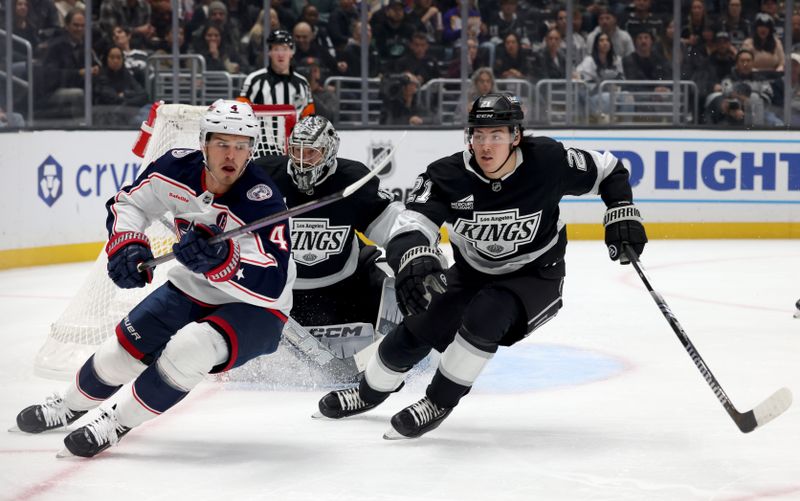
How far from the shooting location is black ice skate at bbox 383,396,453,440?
3.11m

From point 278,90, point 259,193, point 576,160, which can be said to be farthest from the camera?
point 278,90

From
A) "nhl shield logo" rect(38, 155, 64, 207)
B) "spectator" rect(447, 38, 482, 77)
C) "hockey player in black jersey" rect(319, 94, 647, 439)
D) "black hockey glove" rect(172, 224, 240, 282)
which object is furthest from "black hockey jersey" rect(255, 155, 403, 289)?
"spectator" rect(447, 38, 482, 77)

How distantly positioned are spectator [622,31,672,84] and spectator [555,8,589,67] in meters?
0.34

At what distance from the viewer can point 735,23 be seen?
8.69 metres

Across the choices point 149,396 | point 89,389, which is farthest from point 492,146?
point 89,389

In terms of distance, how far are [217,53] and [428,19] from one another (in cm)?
151

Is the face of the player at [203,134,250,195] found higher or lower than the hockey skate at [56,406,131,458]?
higher

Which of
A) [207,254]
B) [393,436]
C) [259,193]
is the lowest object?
[393,436]

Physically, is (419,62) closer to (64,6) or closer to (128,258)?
(64,6)

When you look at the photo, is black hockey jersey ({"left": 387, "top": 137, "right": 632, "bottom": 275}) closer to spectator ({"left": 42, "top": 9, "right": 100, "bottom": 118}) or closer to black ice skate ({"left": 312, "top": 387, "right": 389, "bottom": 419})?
black ice skate ({"left": 312, "top": 387, "right": 389, "bottom": 419})

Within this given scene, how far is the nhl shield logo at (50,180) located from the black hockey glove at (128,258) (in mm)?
4130

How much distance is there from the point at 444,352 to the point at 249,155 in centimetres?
70

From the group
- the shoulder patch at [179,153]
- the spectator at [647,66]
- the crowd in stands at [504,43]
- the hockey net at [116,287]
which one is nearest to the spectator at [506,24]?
the crowd in stands at [504,43]

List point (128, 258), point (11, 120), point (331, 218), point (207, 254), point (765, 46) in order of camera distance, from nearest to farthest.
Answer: point (207, 254), point (128, 258), point (331, 218), point (11, 120), point (765, 46)
